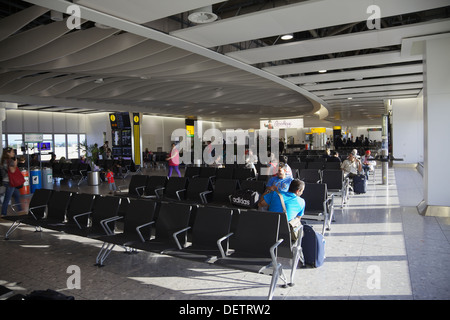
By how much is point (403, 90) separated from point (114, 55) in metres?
11.8

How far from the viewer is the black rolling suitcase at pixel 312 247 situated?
4.24 m

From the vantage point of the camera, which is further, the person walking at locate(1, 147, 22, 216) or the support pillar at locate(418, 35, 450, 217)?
the person walking at locate(1, 147, 22, 216)

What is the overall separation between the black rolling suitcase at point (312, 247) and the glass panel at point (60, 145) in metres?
25.0

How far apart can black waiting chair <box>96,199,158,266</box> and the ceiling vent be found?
2942 mm

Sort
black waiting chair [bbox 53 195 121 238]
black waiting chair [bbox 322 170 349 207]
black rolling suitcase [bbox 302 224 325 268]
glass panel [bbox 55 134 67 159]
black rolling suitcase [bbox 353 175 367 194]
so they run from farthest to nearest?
glass panel [bbox 55 134 67 159] → black rolling suitcase [bbox 353 175 367 194] → black waiting chair [bbox 322 170 349 207] → black waiting chair [bbox 53 195 121 238] → black rolling suitcase [bbox 302 224 325 268]

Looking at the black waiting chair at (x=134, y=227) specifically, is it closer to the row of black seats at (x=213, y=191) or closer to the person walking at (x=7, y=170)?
the row of black seats at (x=213, y=191)

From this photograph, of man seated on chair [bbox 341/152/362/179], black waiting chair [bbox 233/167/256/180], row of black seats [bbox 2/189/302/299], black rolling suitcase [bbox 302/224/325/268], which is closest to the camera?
row of black seats [bbox 2/189/302/299]

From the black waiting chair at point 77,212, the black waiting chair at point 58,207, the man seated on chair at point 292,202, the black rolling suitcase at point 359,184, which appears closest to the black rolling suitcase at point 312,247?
the man seated on chair at point 292,202

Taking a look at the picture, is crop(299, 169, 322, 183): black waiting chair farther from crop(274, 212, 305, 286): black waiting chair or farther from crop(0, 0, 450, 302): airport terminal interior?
crop(274, 212, 305, 286): black waiting chair

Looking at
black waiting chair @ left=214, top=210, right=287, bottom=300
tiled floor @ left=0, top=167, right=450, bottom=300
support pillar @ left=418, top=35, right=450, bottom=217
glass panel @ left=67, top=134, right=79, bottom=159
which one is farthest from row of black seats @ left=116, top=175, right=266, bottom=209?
glass panel @ left=67, top=134, right=79, bottom=159

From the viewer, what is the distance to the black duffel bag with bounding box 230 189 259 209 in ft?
17.9

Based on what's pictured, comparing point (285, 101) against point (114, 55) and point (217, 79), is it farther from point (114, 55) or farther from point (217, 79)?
point (114, 55)

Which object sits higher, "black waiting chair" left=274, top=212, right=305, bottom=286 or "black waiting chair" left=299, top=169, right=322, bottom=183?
"black waiting chair" left=299, top=169, right=322, bottom=183

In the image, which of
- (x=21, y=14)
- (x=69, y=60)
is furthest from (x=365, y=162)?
(x=21, y=14)
